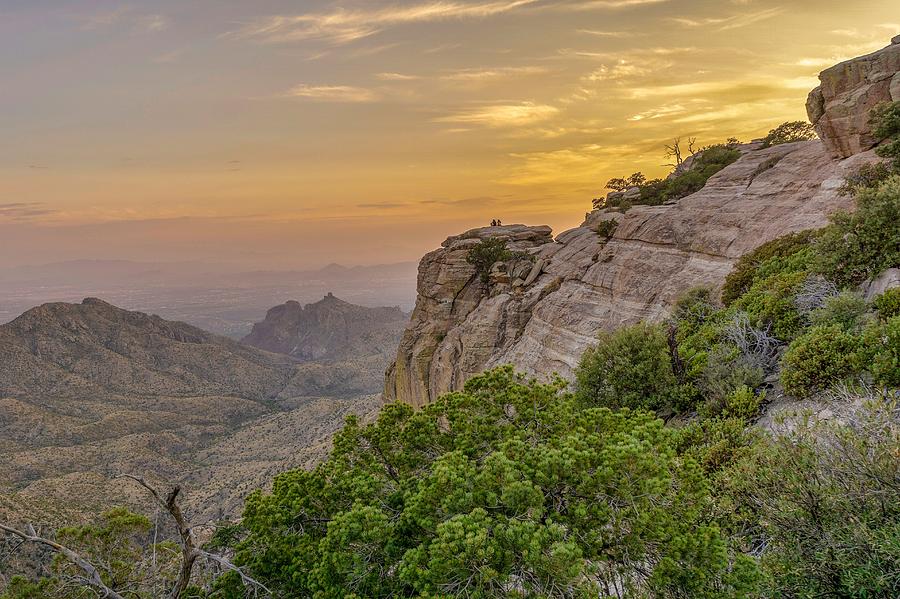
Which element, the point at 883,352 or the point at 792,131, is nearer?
the point at 883,352

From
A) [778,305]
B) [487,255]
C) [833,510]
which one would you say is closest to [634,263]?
[778,305]

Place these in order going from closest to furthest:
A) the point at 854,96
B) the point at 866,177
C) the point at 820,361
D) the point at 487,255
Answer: the point at 820,361
the point at 866,177
the point at 854,96
the point at 487,255

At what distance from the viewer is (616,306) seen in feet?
92.3

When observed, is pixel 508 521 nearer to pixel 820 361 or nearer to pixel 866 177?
pixel 820 361

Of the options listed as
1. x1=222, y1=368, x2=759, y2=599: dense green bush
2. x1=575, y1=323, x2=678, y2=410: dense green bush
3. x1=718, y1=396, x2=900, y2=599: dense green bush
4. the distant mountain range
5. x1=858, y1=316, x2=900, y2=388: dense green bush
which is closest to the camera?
x1=718, y1=396, x2=900, y2=599: dense green bush

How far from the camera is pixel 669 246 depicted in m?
29.2

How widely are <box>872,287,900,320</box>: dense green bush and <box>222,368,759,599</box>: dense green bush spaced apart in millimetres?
9166

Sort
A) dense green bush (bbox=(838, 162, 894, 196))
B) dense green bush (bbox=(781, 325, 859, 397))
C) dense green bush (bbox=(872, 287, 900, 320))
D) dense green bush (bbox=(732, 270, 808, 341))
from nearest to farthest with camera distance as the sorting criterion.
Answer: dense green bush (bbox=(781, 325, 859, 397)), dense green bush (bbox=(872, 287, 900, 320)), dense green bush (bbox=(732, 270, 808, 341)), dense green bush (bbox=(838, 162, 894, 196))

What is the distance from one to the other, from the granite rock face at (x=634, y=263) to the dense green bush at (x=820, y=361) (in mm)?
11227

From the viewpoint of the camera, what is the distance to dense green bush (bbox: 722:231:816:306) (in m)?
21.5

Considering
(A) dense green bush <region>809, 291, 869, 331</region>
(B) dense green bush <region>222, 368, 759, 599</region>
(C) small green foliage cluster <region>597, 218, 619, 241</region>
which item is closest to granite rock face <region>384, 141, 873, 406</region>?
(C) small green foliage cluster <region>597, 218, 619, 241</region>

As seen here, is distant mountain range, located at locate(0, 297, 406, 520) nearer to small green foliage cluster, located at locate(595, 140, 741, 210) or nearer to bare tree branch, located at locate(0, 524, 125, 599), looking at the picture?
bare tree branch, located at locate(0, 524, 125, 599)

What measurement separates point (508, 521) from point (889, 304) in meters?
13.7

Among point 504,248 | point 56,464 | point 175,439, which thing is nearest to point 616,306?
point 504,248
